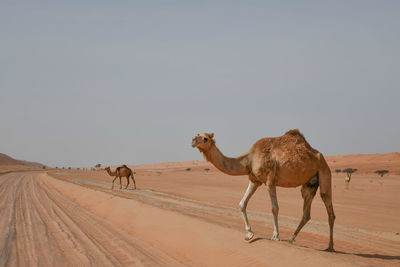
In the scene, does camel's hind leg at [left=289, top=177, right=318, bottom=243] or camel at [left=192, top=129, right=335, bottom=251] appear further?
camel's hind leg at [left=289, top=177, right=318, bottom=243]

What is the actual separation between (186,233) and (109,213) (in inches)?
251

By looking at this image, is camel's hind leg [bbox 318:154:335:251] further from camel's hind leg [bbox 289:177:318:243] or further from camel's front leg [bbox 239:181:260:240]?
camel's front leg [bbox 239:181:260:240]

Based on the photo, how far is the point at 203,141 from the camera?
7.90 m

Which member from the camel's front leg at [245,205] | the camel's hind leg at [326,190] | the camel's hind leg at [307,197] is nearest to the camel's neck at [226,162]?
the camel's front leg at [245,205]

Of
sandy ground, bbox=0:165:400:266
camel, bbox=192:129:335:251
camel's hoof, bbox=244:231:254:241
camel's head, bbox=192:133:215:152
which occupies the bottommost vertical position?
sandy ground, bbox=0:165:400:266

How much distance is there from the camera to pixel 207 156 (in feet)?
26.7

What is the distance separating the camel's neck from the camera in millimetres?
8117

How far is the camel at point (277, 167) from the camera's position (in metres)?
7.97

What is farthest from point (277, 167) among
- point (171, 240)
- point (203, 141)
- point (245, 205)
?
point (171, 240)

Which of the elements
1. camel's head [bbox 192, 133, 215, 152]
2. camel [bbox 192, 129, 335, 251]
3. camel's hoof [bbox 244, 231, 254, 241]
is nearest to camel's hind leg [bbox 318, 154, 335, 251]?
camel [bbox 192, 129, 335, 251]

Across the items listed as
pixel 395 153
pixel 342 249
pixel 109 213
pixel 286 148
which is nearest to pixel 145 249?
pixel 286 148

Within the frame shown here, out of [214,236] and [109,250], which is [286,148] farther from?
[109,250]

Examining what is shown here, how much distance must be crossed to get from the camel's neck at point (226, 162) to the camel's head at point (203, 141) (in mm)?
132

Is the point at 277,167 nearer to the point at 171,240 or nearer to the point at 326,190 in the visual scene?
the point at 326,190
